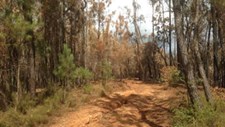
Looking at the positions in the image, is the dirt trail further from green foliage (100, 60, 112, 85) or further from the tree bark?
green foliage (100, 60, 112, 85)

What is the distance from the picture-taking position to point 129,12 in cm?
4325

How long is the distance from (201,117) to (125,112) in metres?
3.79

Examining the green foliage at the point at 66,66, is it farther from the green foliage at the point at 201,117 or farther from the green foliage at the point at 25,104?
the green foliage at the point at 201,117

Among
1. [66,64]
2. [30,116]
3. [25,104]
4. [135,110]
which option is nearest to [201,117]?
[135,110]

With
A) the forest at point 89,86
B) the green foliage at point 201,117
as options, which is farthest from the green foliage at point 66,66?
the green foliage at point 201,117

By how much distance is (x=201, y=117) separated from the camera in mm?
10797

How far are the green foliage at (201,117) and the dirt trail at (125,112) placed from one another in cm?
65

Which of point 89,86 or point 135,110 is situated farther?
point 89,86

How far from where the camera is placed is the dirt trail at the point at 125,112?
491 inches

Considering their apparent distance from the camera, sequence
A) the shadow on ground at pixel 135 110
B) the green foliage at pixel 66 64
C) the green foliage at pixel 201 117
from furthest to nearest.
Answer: the green foliage at pixel 66 64 → the shadow on ground at pixel 135 110 → the green foliage at pixel 201 117

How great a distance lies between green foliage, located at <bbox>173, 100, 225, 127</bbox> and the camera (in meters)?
10.5

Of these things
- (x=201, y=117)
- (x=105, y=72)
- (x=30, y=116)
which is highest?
(x=105, y=72)

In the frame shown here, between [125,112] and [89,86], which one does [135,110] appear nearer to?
[125,112]

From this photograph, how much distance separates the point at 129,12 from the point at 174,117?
32.6m
